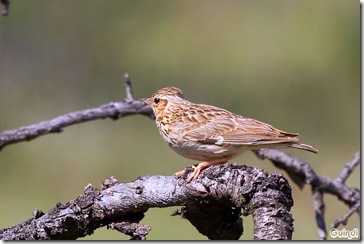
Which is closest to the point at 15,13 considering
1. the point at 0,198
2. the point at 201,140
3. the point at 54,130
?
the point at 0,198

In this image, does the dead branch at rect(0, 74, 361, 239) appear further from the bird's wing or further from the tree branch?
the bird's wing

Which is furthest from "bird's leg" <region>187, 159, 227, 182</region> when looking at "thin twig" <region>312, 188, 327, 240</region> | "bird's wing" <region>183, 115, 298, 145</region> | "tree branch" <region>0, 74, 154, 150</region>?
"thin twig" <region>312, 188, 327, 240</region>

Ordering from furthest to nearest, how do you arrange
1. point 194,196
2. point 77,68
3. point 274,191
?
point 77,68, point 194,196, point 274,191

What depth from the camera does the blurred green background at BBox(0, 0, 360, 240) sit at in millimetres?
8258

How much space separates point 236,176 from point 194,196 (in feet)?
0.77

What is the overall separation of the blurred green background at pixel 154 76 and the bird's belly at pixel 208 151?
3.21m

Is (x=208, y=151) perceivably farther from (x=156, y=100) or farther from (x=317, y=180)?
(x=317, y=180)

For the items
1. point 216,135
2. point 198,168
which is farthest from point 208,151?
point 198,168

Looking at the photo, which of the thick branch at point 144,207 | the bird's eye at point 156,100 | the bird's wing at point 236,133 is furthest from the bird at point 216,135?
the thick branch at point 144,207

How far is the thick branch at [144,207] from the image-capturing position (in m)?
3.31

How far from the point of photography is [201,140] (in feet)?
13.5

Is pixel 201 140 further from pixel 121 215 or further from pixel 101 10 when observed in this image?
pixel 101 10

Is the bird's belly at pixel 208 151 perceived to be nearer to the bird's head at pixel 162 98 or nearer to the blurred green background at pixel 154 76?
the bird's head at pixel 162 98

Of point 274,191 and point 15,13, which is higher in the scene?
point 15,13
